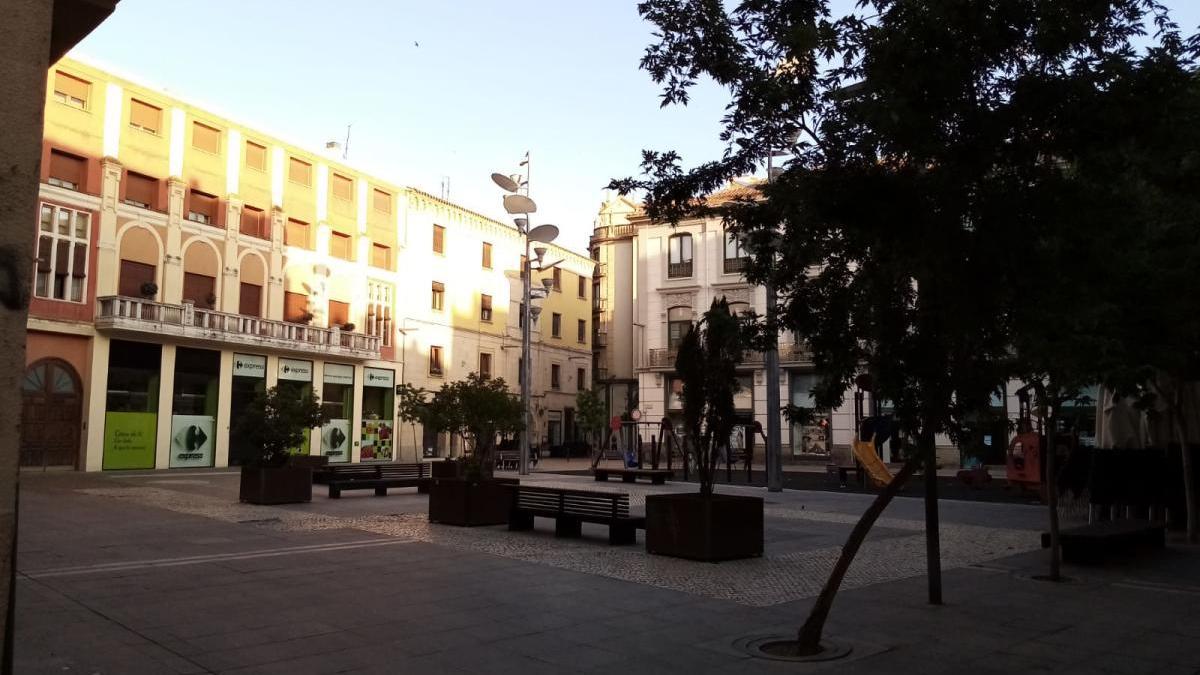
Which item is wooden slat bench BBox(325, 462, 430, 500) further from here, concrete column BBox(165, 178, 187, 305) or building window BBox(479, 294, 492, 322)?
building window BBox(479, 294, 492, 322)

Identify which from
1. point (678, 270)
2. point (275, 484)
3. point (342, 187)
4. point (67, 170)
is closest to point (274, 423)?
point (275, 484)

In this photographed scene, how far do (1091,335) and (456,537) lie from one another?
26.5 feet

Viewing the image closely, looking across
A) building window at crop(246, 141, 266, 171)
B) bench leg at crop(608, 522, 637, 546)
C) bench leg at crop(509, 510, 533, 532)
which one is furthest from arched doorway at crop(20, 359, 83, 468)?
bench leg at crop(608, 522, 637, 546)

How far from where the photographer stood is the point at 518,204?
26.8 metres

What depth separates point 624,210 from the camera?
188ft

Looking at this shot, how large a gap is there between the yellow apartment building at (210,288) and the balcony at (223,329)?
7cm

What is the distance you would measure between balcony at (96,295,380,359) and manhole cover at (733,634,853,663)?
27.4 meters

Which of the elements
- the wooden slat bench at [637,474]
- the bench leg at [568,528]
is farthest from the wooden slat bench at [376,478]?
the bench leg at [568,528]

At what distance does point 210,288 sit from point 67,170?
6270 mm

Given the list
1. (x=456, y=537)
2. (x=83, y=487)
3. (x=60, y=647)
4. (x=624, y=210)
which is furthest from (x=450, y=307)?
(x=60, y=647)

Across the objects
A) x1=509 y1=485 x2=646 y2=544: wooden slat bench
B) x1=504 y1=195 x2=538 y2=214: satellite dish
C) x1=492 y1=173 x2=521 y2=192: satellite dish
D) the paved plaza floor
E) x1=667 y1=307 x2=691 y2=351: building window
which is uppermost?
x1=492 y1=173 x2=521 y2=192: satellite dish

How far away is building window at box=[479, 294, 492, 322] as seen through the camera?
153 feet

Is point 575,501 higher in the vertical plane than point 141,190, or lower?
lower

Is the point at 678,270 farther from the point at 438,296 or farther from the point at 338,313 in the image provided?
the point at 338,313
